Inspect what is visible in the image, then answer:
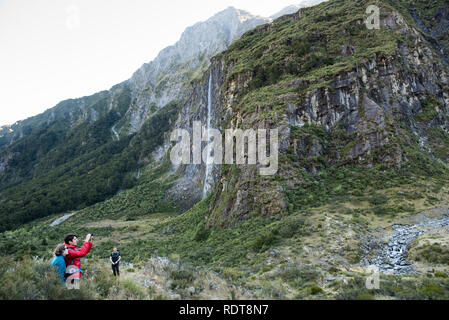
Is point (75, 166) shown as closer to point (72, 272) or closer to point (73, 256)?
point (73, 256)

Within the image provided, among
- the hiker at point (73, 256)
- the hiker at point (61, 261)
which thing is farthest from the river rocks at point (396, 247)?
the hiker at point (61, 261)

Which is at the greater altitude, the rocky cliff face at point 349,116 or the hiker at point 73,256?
the rocky cliff face at point 349,116

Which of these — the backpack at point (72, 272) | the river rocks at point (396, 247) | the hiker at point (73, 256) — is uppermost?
the hiker at point (73, 256)

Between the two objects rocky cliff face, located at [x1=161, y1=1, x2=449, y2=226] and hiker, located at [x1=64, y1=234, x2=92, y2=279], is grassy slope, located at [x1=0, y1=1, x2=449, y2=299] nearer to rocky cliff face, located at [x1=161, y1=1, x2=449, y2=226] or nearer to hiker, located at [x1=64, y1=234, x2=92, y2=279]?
rocky cliff face, located at [x1=161, y1=1, x2=449, y2=226]

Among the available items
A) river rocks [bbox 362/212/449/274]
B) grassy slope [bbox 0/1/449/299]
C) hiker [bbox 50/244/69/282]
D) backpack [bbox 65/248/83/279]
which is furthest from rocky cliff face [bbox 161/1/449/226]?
hiker [bbox 50/244/69/282]

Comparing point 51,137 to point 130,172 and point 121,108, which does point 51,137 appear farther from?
point 130,172

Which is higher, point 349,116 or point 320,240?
point 349,116

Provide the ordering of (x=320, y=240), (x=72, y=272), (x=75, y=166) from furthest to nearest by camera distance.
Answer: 1. (x=75, y=166)
2. (x=320, y=240)
3. (x=72, y=272)

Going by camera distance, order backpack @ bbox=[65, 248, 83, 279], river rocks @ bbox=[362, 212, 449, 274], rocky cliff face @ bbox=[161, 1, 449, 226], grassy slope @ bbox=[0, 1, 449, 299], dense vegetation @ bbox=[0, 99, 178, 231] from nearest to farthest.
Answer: backpack @ bbox=[65, 248, 83, 279]
grassy slope @ bbox=[0, 1, 449, 299]
river rocks @ bbox=[362, 212, 449, 274]
rocky cliff face @ bbox=[161, 1, 449, 226]
dense vegetation @ bbox=[0, 99, 178, 231]

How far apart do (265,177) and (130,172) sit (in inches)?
2572

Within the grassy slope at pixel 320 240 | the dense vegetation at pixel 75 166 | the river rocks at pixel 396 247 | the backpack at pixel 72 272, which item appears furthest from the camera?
the dense vegetation at pixel 75 166

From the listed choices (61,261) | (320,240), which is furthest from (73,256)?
(320,240)

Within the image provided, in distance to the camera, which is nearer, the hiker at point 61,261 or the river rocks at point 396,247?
the hiker at point 61,261

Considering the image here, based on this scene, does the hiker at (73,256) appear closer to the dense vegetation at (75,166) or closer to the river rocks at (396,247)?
the river rocks at (396,247)
